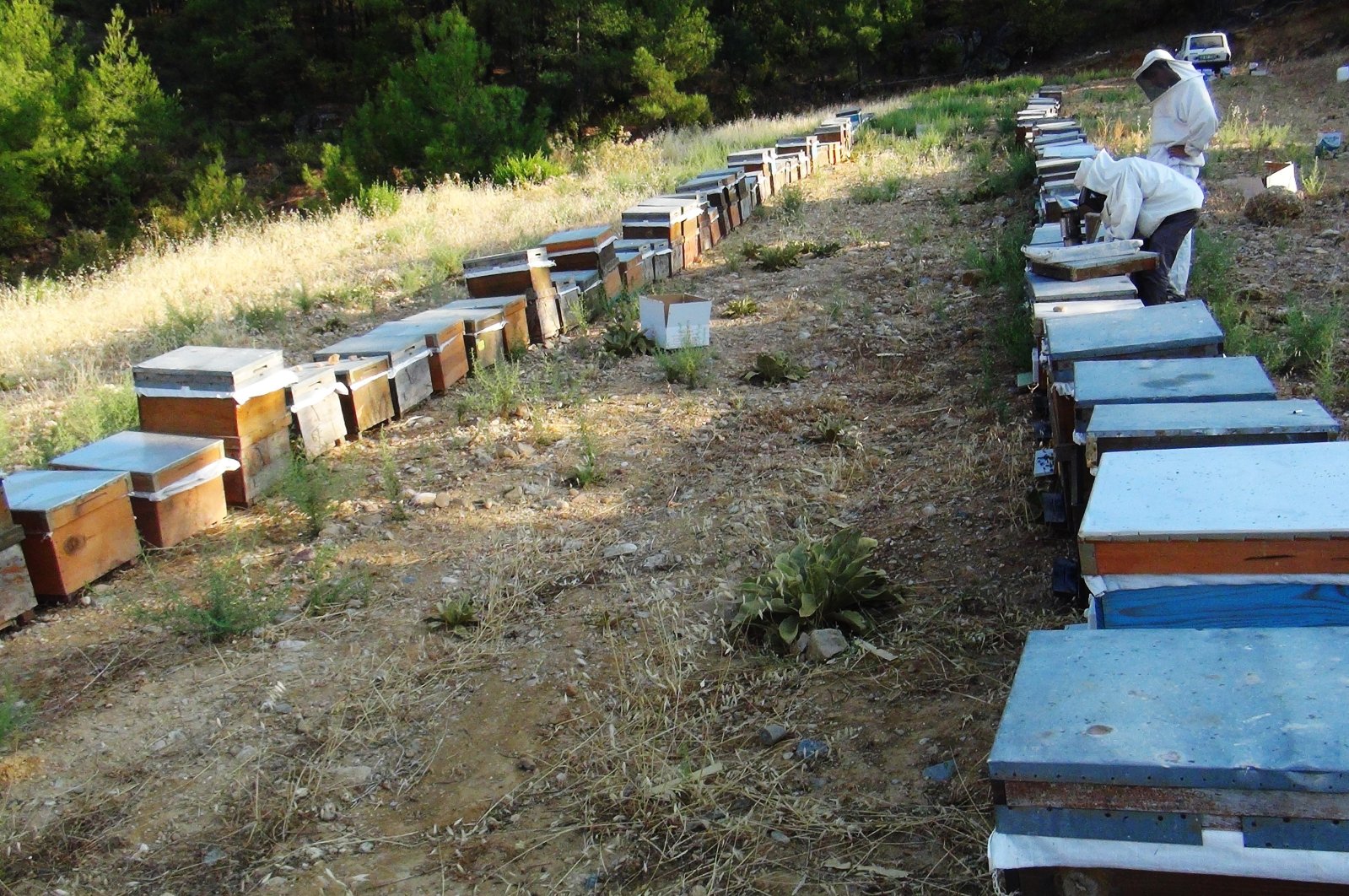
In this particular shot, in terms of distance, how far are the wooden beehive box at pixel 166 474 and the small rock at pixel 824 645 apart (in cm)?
272

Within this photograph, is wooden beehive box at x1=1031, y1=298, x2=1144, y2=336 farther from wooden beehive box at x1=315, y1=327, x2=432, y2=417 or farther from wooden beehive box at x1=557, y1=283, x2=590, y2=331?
wooden beehive box at x1=557, y1=283, x2=590, y2=331

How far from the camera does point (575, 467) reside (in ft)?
16.4

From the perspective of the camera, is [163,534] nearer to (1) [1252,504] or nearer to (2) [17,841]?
(2) [17,841]

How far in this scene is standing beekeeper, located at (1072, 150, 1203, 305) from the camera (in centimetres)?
546

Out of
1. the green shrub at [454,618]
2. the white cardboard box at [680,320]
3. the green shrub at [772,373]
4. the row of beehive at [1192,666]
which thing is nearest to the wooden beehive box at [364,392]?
the white cardboard box at [680,320]

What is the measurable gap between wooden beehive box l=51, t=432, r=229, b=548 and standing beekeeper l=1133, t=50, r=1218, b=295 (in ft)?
15.8

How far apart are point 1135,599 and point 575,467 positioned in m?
3.02

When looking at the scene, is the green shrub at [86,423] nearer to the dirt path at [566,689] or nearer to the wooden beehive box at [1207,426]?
the dirt path at [566,689]

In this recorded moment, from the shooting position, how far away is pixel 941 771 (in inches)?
110

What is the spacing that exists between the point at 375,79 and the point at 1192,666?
3516cm

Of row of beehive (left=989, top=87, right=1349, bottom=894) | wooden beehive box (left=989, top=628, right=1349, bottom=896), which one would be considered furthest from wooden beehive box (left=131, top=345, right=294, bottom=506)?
wooden beehive box (left=989, top=628, right=1349, bottom=896)

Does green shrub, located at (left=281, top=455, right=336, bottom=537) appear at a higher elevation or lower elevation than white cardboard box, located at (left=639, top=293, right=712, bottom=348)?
lower

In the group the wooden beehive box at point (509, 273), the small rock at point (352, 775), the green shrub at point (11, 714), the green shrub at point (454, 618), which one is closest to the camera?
the small rock at point (352, 775)

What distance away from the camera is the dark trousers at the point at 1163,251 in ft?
17.9
